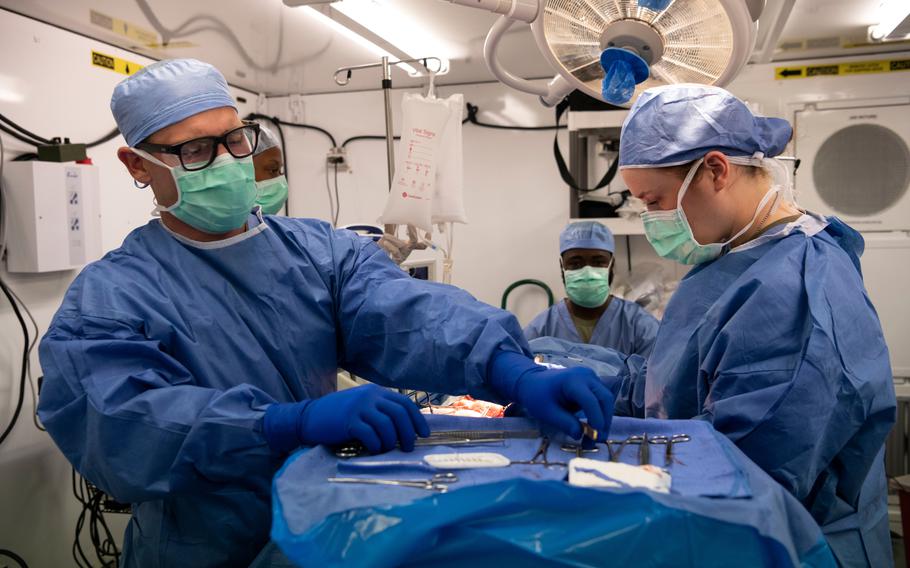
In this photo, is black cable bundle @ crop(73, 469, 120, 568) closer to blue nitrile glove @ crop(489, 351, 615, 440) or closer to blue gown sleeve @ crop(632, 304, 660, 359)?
blue nitrile glove @ crop(489, 351, 615, 440)

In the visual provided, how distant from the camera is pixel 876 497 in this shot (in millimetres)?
1437

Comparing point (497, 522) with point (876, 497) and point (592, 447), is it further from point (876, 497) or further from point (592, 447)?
point (876, 497)

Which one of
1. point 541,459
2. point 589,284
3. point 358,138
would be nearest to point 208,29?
point 358,138

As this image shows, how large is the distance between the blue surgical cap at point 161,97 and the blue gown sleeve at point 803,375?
120 centimetres

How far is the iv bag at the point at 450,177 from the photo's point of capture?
97.2 inches

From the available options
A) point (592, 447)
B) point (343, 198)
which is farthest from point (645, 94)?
point (343, 198)

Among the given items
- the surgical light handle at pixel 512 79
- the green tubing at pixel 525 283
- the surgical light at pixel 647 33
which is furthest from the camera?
the green tubing at pixel 525 283

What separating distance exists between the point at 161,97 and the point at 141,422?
0.74m

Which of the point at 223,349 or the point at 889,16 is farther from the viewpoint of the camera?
the point at 889,16

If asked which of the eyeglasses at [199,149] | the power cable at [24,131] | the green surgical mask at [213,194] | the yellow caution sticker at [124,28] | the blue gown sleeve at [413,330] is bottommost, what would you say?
the blue gown sleeve at [413,330]

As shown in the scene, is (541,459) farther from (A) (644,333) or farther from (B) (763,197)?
(A) (644,333)

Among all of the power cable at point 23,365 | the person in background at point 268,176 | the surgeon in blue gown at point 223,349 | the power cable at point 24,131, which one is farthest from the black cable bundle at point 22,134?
the surgeon in blue gown at point 223,349

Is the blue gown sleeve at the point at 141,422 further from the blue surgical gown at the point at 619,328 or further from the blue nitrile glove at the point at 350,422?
the blue surgical gown at the point at 619,328

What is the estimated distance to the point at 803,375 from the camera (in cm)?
121
